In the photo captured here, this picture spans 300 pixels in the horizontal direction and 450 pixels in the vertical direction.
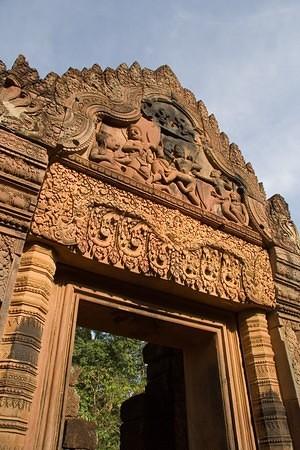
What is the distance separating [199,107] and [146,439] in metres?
4.57

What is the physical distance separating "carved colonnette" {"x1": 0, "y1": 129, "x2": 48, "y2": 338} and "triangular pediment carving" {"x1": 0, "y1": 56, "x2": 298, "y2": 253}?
0.16 metres

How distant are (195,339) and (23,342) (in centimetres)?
222

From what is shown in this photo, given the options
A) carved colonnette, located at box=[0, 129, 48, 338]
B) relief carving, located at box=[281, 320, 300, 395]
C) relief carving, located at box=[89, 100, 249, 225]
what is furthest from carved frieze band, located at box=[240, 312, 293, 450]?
carved colonnette, located at box=[0, 129, 48, 338]

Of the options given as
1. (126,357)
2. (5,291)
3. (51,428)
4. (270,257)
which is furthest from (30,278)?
(126,357)

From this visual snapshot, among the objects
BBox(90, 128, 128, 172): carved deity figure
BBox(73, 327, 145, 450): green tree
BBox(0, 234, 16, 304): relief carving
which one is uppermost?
BBox(73, 327, 145, 450): green tree

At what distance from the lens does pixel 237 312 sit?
4273 mm

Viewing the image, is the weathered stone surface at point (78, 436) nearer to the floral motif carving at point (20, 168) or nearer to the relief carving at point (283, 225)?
the floral motif carving at point (20, 168)

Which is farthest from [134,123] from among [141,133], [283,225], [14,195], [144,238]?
[283,225]

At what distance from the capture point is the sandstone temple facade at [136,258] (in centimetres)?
279

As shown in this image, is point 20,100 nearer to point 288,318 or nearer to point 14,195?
point 14,195

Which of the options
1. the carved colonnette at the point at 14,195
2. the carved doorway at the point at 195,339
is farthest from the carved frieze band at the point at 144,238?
the carved doorway at the point at 195,339

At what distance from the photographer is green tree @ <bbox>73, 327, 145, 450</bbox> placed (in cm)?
1477

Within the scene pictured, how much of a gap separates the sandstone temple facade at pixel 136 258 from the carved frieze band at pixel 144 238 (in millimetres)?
13

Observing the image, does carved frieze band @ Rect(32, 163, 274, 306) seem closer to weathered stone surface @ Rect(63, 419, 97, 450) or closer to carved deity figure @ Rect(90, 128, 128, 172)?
carved deity figure @ Rect(90, 128, 128, 172)
